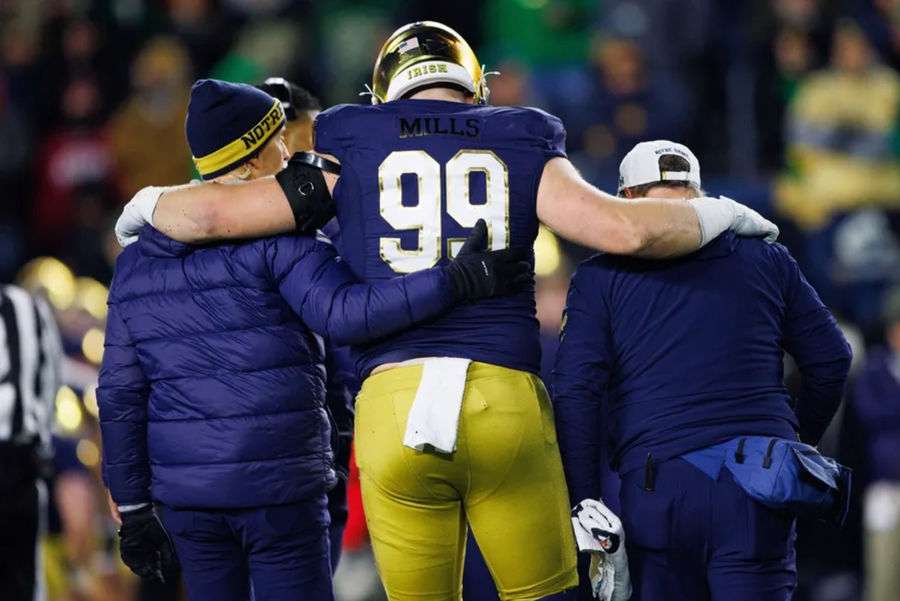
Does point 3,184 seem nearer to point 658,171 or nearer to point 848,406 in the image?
point 848,406

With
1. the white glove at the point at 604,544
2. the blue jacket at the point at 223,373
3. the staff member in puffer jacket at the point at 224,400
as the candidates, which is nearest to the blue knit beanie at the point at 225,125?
the staff member in puffer jacket at the point at 224,400

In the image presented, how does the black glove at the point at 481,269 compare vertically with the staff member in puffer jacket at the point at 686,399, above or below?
above

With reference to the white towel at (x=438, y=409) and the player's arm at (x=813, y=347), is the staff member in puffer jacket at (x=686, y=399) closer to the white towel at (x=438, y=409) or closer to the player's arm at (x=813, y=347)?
the player's arm at (x=813, y=347)

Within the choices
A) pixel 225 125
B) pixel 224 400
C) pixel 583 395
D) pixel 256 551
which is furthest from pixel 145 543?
pixel 583 395

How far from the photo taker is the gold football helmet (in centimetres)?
406

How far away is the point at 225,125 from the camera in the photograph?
4.28 metres

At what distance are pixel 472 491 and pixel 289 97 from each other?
1751 millimetres

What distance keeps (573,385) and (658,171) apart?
0.66 m

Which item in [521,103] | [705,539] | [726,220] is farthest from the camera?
[521,103]

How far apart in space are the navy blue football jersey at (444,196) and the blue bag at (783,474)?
59 cm

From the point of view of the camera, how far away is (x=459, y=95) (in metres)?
4.11

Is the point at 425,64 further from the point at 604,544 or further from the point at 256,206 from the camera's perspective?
the point at 604,544

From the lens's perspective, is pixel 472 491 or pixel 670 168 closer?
pixel 472 491

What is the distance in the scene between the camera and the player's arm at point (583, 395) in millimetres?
4121
